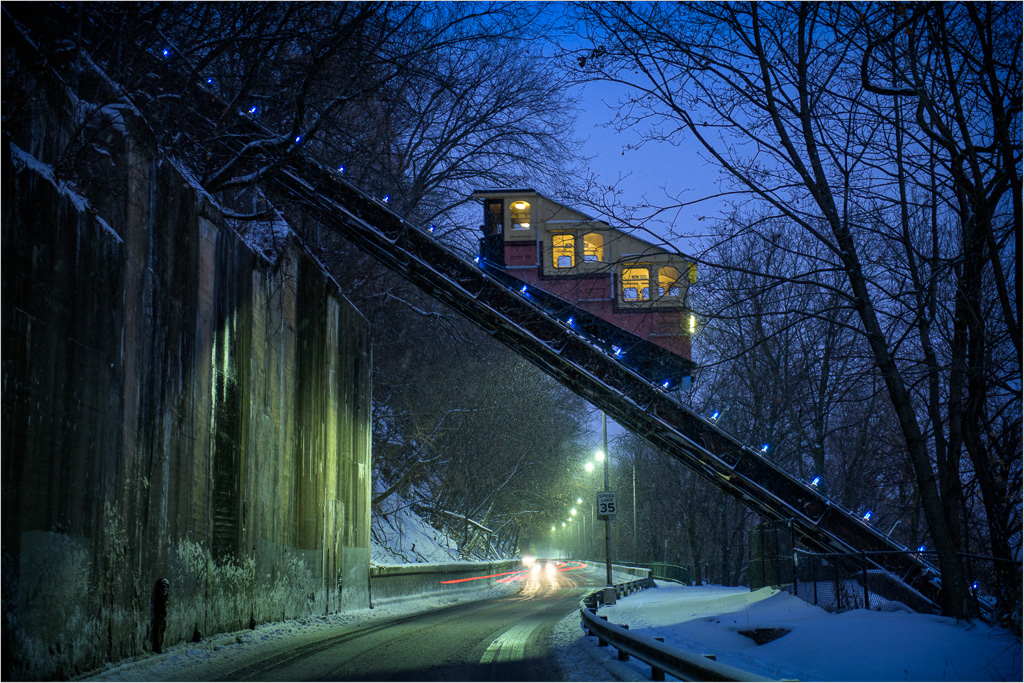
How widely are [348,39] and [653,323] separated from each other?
9.01 meters

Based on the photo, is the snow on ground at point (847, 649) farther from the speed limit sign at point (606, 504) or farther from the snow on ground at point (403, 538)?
the snow on ground at point (403, 538)

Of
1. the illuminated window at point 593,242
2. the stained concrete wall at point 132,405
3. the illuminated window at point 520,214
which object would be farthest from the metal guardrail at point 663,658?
the illuminated window at point 520,214

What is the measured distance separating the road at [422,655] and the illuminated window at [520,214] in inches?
330

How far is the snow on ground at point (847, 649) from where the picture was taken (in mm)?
8836

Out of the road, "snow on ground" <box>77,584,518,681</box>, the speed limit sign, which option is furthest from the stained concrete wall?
the speed limit sign

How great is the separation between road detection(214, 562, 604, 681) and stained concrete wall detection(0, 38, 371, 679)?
1494 millimetres

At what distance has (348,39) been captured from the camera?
11703mm

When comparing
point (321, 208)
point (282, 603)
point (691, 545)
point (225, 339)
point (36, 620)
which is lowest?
point (691, 545)

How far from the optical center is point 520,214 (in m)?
19.4

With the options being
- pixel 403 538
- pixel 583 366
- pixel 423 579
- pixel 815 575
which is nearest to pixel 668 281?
pixel 583 366

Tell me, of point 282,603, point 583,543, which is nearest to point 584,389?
point 282,603

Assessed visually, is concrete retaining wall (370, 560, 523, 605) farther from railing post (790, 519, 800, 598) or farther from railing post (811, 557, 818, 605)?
railing post (811, 557, 818, 605)

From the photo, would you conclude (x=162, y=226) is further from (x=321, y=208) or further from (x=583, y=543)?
(x=583, y=543)

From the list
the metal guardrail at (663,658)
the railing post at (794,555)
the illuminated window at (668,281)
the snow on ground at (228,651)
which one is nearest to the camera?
the metal guardrail at (663,658)
